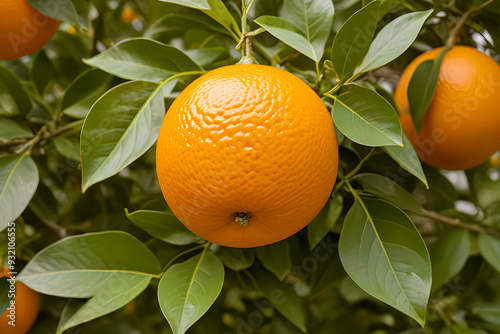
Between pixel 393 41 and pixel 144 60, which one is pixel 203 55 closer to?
pixel 144 60

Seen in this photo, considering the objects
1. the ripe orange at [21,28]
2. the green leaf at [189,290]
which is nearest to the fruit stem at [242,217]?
the green leaf at [189,290]

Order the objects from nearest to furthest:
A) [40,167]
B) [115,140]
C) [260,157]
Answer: [260,157], [115,140], [40,167]

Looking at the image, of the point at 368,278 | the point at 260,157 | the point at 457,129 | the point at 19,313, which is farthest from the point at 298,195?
the point at 19,313

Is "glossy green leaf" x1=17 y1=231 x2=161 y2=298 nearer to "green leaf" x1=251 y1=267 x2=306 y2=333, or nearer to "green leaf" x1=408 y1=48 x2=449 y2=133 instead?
"green leaf" x1=251 y1=267 x2=306 y2=333

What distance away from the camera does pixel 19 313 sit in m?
0.66

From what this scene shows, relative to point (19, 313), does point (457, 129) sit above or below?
above

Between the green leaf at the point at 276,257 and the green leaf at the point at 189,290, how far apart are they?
3.8 inches

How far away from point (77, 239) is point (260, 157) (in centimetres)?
30

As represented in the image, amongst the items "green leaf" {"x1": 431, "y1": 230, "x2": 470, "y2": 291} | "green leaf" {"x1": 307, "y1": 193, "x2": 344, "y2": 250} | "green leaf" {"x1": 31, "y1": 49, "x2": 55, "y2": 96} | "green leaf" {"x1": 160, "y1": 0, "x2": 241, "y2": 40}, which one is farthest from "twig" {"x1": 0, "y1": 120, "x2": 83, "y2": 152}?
"green leaf" {"x1": 431, "y1": 230, "x2": 470, "y2": 291}

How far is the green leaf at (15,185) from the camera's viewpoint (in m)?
0.58

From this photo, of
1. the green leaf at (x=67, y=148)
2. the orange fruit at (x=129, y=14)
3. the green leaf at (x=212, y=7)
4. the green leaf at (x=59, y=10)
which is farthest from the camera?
the orange fruit at (x=129, y=14)

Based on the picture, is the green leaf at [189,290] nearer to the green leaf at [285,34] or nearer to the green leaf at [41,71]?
the green leaf at [285,34]

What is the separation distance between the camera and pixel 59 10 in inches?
Answer: 23.7

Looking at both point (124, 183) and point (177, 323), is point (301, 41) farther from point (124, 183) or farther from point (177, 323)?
point (124, 183)
